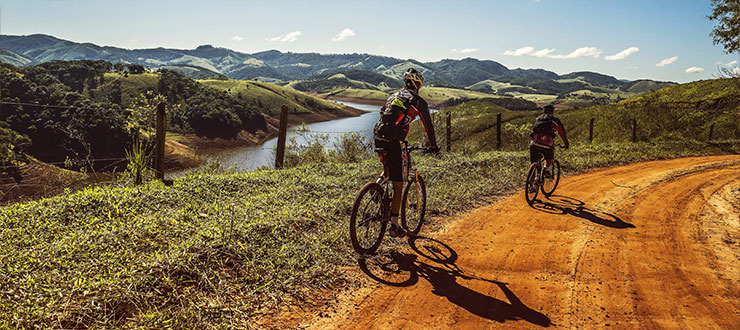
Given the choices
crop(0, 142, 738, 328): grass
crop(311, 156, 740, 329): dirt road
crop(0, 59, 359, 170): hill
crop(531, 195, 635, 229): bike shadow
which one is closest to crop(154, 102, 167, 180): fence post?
crop(0, 142, 738, 328): grass

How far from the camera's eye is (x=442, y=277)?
15.8 ft

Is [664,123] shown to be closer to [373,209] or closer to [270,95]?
[373,209]

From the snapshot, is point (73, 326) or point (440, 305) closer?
A: point (73, 326)

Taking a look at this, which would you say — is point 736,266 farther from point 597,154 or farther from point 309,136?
point 309,136

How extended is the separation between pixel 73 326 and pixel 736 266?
8.26 meters

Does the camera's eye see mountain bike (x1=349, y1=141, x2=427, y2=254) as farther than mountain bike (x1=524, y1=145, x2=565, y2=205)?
No

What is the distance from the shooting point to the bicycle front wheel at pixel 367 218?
16.3 feet

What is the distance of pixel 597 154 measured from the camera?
1611 centimetres

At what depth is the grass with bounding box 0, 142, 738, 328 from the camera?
3254mm

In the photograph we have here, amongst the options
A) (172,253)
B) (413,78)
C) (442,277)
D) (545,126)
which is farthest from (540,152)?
(172,253)

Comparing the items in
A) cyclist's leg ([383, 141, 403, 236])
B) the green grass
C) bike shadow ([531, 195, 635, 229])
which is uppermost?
the green grass

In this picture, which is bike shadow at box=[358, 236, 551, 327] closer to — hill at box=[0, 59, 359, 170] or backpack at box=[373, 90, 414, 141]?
backpack at box=[373, 90, 414, 141]

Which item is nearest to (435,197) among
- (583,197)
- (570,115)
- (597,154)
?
(583,197)

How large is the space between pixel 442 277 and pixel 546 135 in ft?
18.5
